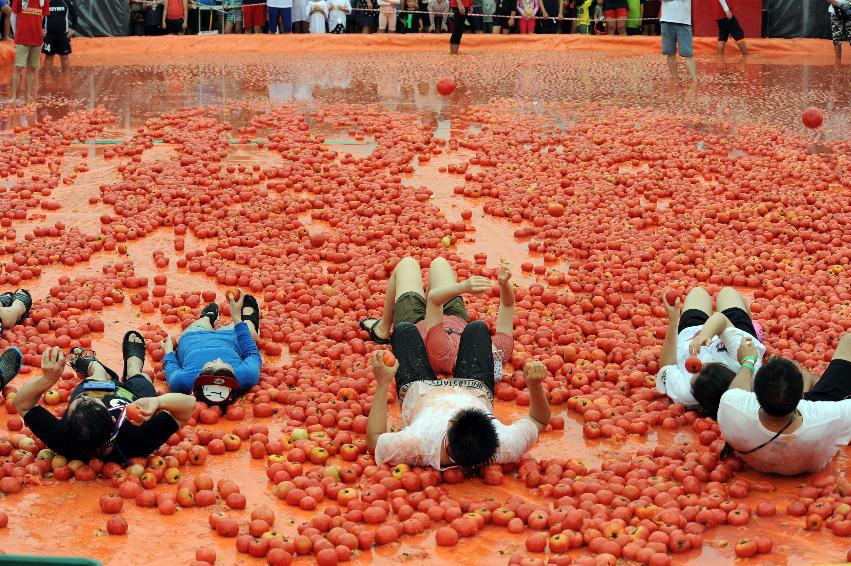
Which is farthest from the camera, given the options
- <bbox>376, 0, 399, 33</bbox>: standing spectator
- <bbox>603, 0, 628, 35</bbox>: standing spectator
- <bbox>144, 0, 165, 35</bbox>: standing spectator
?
<bbox>603, 0, 628, 35</bbox>: standing spectator

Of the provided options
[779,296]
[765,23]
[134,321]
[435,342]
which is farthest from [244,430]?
[765,23]

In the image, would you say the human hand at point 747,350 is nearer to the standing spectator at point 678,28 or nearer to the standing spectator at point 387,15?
the standing spectator at point 678,28

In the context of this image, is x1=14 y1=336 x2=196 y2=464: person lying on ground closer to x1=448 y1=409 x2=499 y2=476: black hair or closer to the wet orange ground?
the wet orange ground

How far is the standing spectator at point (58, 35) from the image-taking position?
14.7m

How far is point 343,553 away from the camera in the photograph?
4.18m

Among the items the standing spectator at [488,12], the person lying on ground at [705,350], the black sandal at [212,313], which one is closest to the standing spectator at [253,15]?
the standing spectator at [488,12]

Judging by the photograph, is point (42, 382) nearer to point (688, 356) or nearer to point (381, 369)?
point (381, 369)

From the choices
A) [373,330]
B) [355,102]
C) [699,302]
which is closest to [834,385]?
[699,302]

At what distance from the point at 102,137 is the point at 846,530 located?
8495 mm

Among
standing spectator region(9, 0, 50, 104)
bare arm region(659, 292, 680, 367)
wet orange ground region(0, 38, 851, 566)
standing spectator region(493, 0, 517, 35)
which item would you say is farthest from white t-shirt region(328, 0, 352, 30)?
bare arm region(659, 292, 680, 367)

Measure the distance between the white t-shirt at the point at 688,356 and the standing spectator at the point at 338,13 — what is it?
47.3 feet

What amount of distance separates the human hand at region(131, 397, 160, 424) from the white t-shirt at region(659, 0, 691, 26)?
1096 centimetres

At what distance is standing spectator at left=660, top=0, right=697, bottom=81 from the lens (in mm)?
13953

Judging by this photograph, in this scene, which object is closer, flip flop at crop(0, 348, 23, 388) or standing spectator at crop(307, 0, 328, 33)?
flip flop at crop(0, 348, 23, 388)
